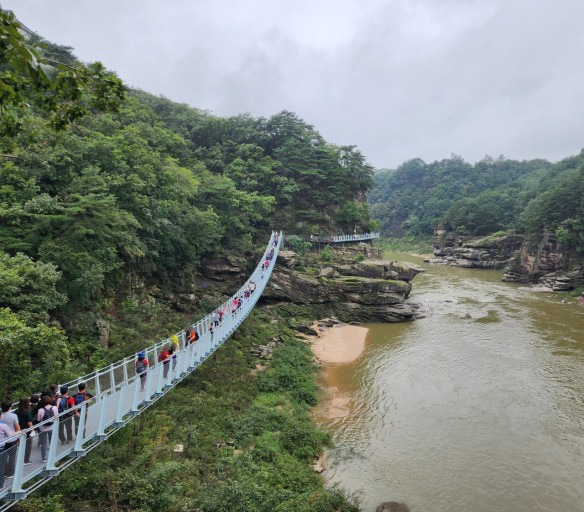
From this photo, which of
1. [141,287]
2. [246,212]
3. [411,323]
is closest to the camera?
[141,287]

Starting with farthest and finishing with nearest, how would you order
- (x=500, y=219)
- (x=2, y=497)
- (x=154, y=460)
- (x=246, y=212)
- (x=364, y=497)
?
(x=500, y=219), (x=246, y=212), (x=364, y=497), (x=154, y=460), (x=2, y=497)

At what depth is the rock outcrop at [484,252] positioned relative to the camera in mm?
51281

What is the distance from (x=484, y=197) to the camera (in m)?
63.2

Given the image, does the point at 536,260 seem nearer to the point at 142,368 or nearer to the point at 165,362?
the point at 165,362

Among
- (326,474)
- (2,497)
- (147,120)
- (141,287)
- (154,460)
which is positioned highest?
(147,120)

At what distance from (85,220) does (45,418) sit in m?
7.98

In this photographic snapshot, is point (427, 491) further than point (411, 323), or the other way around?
point (411, 323)

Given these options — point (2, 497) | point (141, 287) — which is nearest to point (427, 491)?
point (2, 497)

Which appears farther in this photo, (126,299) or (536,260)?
(536,260)

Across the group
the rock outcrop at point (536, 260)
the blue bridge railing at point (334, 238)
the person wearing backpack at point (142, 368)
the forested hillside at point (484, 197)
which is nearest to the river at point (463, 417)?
the person wearing backpack at point (142, 368)

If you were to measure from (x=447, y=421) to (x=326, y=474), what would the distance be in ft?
17.0

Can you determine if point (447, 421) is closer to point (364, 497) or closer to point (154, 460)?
point (364, 497)

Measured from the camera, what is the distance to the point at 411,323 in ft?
84.0

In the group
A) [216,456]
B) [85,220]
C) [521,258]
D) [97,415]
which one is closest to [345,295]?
[216,456]
